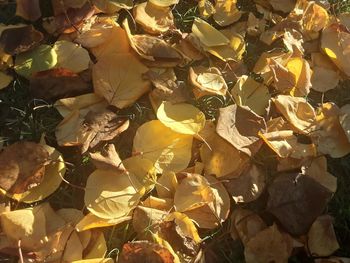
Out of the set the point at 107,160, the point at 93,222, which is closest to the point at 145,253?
the point at 93,222

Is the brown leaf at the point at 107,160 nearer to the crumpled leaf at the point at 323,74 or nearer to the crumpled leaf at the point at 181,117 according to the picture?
the crumpled leaf at the point at 181,117

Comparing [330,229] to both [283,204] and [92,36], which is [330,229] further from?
[92,36]

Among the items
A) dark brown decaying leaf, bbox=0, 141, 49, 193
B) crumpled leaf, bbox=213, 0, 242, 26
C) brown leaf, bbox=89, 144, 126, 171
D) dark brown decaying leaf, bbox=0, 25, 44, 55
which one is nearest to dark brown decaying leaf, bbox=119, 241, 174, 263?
brown leaf, bbox=89, 144, 126, 171

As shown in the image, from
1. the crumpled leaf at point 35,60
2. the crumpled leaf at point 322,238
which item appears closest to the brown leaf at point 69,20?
the crumpled leaf at point 35,60

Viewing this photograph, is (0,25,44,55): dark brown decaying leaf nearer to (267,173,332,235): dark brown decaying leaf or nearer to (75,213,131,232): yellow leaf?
(75,213,131,232): yellow leaf

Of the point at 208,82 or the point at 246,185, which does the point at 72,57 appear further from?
the point at 246,185

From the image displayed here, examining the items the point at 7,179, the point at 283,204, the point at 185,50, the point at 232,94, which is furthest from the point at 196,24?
the point at 7,179
